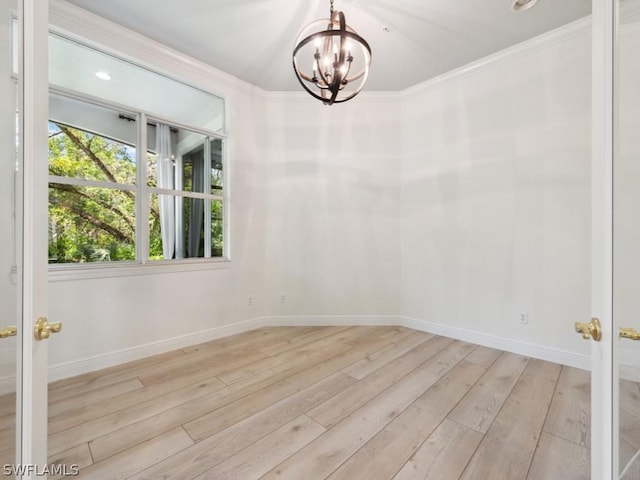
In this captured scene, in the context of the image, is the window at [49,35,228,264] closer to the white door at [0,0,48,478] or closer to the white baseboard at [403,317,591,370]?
the white door at [0,0,48,478]

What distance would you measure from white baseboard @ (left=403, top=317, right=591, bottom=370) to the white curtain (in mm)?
3003

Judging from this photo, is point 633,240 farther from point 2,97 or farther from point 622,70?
point 2,97

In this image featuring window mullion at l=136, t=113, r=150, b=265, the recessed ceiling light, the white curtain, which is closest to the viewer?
the recessed ceiling light

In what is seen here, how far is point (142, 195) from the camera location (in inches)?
105


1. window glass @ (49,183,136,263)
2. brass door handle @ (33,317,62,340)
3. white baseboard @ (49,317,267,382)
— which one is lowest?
white baseboard @ (49,317,267,382)

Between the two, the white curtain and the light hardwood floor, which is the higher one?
the white curtain

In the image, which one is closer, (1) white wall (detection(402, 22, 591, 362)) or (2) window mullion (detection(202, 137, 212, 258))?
(1) white wall (detection(402, 22, 591, 362))

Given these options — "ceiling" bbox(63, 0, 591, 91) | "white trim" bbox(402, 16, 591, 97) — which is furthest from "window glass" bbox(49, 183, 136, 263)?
"white trim" bbox(402, 16, 591, 97)

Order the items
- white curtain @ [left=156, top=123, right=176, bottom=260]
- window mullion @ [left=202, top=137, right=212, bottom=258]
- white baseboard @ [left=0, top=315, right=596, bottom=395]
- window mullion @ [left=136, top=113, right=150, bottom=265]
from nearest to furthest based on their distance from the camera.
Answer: white baseboard @ [left=0, top=315, right=596, bottom=395]
window mullion @ [left=136, top=113, right=150, bottom=265]
white curtain @ [left=156, top=123, right=176, bottom=260]
window mullion @ [left=202, top=137, right=212, bottom=258]

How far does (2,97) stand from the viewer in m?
0.94

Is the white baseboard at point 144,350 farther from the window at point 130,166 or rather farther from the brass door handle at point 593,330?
the brass door handle at point 593,330

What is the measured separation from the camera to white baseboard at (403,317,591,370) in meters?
2.42

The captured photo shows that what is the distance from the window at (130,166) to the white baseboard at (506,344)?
8.79 feet
